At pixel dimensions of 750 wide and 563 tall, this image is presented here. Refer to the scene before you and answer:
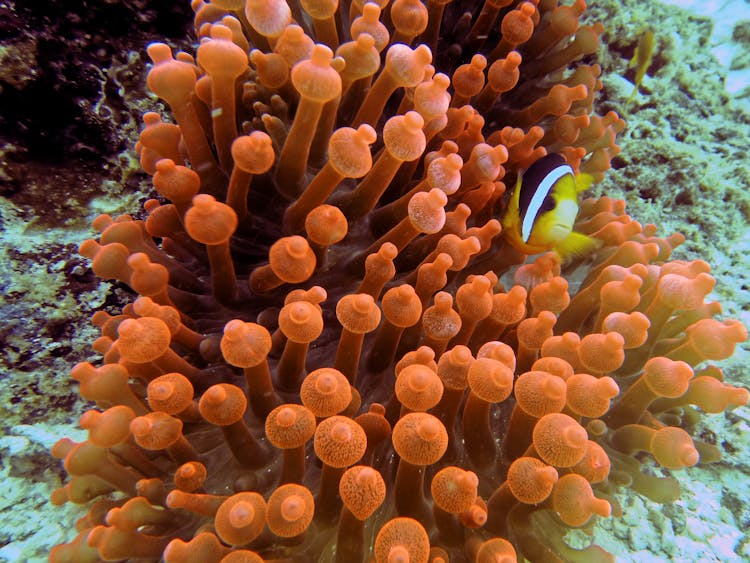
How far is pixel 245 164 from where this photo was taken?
1201 mm

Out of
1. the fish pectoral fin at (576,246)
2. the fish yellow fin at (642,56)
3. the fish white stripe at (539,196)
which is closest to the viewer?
the fish white stripe at (539,196)

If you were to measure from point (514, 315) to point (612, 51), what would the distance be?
2.39 m

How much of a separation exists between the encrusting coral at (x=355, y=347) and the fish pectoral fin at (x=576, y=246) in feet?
0.19

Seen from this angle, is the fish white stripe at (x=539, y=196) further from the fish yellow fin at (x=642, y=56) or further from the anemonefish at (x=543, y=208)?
the fish yellow fin at (x=642, y=56)

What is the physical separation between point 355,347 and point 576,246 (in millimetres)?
1025

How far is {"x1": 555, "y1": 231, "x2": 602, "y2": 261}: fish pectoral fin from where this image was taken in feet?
5.75

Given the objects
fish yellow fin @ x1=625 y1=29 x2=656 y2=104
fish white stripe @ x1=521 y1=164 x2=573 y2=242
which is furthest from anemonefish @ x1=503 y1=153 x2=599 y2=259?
fish yellow fin @ x1=625 y1=29 x2=656 y2=104

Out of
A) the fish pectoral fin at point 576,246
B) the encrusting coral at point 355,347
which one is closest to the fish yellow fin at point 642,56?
the encrusting coral at point 355,347

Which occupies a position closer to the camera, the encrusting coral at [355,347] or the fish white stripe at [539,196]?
the encrusting coral at [355,347]

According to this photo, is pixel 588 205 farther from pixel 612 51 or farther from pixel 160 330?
pixel 160 330

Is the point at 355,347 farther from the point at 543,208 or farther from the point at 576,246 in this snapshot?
the point at 576,246

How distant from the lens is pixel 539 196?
5.21 ft

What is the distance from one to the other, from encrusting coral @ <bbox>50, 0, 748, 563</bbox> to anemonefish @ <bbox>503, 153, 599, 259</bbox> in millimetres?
93

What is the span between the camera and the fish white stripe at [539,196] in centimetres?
156
